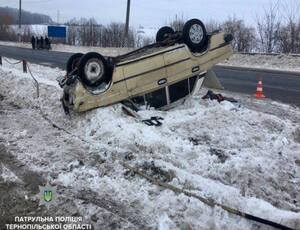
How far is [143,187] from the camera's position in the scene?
15.8ft

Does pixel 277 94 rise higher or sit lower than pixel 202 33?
lower

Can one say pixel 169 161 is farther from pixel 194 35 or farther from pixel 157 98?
pixel 194 35

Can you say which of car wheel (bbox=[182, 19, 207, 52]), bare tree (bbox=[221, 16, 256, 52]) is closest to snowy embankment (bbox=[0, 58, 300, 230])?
car wheel (bbox=[182, 19, 207, 52])

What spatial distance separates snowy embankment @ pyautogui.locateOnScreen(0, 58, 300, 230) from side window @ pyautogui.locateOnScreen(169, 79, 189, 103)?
0.26m

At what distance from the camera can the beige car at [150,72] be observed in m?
7.10

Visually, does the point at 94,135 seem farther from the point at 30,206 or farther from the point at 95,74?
the point at 30,206

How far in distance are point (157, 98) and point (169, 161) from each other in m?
2.46

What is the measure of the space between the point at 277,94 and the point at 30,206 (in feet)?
32.2

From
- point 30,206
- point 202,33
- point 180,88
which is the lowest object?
point 30,206

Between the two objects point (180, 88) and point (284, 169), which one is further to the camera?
point (180, 88)

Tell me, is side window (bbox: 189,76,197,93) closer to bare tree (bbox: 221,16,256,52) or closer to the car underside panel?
the car underside panel

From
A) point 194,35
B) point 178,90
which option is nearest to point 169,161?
point 178,90

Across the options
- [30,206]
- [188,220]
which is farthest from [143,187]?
[30,206]

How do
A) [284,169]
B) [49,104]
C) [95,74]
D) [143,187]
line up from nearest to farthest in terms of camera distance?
[143,187]
[284,169]
[95,74]
[49,104]
